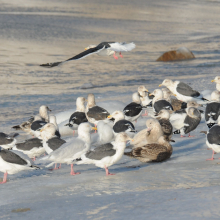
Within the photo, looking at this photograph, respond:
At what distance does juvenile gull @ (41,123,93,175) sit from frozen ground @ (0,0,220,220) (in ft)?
0.80

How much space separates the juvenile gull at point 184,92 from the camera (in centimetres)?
1223

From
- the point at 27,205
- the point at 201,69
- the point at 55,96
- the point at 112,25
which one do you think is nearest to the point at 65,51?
the point at 201,69

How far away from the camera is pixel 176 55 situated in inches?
902

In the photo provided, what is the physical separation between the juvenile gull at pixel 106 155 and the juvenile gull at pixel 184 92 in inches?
237

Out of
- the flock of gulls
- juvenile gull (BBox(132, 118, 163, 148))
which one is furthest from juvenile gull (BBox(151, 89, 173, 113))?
juvenile gull (BBox(132, 118, 163, 148))

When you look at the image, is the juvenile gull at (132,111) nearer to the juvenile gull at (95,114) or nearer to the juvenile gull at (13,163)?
the juvenile gull at (95,114)

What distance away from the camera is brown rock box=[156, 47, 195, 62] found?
22.4 meters

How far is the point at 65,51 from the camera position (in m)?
24.1

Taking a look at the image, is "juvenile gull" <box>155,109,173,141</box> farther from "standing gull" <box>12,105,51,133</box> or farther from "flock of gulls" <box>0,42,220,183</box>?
"standing gull" <box>12,105,51,133</box>

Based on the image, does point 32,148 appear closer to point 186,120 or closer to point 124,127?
point 124,127

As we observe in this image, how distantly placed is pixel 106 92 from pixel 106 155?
9358 mm

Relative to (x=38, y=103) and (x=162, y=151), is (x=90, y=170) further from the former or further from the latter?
(x=38, y=103)

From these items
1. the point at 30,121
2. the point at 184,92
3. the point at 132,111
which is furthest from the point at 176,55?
the point at 30,121

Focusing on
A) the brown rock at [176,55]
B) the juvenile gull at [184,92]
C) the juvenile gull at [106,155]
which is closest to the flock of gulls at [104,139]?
the juvenile gull at [106,155]
